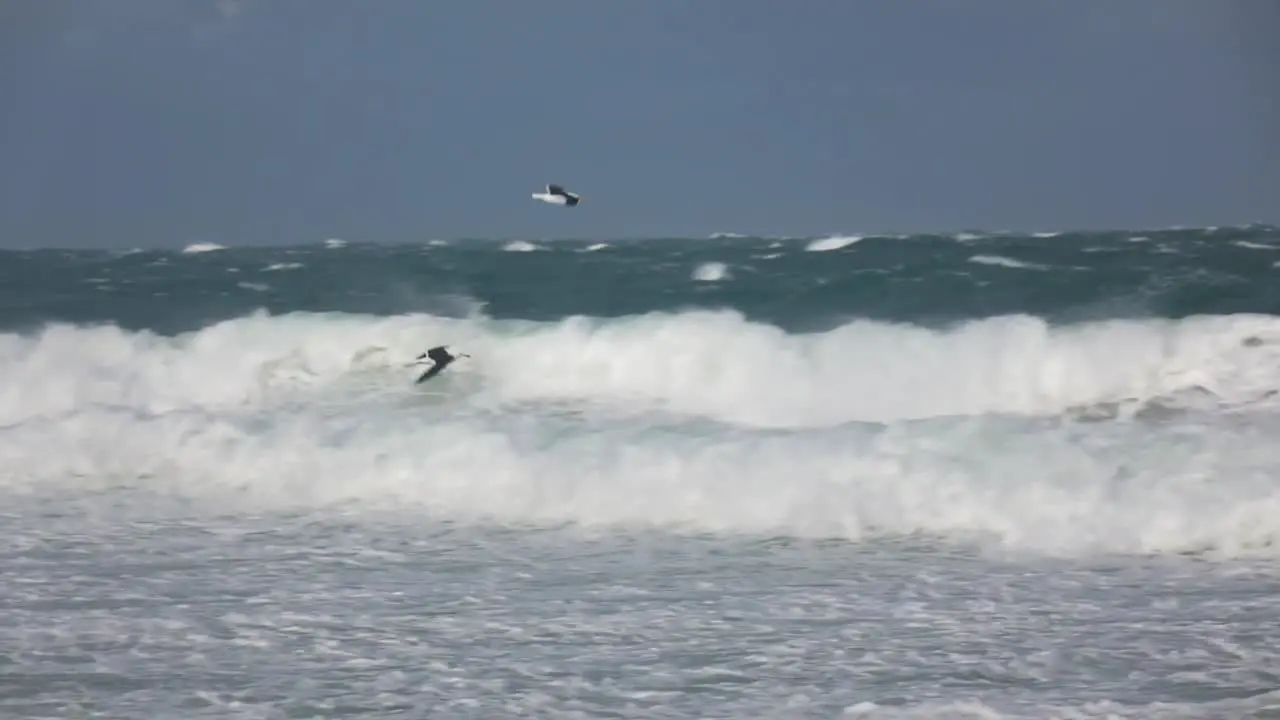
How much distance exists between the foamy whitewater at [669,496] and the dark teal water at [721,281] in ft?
0.38

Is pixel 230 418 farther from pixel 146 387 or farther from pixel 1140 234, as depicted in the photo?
pixel 1140 234

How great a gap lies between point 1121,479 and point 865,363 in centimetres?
419

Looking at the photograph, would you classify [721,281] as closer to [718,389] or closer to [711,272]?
[711,272]

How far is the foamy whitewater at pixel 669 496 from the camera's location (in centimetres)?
524

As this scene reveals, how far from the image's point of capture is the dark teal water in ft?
46.3

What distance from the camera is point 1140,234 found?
19.2m

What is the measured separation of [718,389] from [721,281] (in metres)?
4.74

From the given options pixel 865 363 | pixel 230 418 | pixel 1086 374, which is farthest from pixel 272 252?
pixel 1086 374

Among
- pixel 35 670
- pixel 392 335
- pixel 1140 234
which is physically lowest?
pixel 35 670

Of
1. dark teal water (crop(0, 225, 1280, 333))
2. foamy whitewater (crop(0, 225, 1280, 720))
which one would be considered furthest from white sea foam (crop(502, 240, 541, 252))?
foamy whitewater (crop(0, 225, 1280, 720))

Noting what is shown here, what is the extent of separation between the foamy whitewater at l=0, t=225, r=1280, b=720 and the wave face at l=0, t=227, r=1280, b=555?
5 centimetres

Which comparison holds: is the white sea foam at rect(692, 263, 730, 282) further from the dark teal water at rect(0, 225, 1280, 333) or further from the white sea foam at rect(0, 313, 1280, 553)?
the white sea foam at rect(0, 313, 1280, 553)

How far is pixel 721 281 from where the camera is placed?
53.8ft

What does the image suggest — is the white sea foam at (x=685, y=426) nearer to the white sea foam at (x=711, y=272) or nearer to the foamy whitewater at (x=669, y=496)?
the foamy whitewater at (x=669, y=496)
